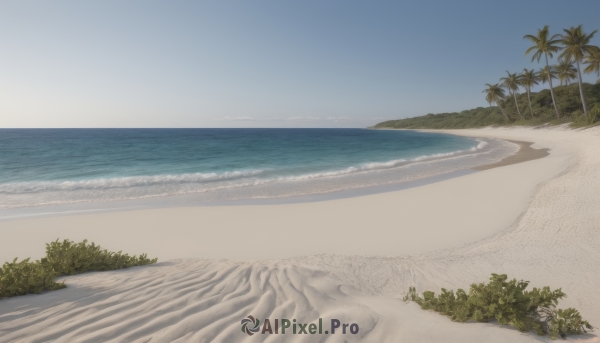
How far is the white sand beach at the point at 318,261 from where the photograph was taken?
305 cm

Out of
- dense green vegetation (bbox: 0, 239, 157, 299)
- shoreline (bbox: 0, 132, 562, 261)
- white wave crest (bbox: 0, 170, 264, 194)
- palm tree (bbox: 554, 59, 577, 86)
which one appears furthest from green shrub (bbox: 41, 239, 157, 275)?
palm tree (bbox: 554, 59, 577, 86)

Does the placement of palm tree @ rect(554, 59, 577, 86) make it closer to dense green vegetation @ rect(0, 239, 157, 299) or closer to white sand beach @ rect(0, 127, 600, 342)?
white sand beach @ rect(0, 127, 600, 342)

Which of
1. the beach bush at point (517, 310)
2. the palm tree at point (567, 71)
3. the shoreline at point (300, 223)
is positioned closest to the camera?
the beach bush at point (517, 310)

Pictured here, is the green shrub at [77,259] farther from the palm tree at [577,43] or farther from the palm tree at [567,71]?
the palm tree at [567,71]

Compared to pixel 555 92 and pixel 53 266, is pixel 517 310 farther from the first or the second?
pixel 555 92

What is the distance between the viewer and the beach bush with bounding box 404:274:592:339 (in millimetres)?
2953

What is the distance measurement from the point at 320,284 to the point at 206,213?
718 centimetres

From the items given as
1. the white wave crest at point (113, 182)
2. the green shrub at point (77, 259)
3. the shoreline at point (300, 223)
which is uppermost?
the white wave crest at point (113, 182)

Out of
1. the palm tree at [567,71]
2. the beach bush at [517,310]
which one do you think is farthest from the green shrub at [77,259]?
the palm tree at [567,71]

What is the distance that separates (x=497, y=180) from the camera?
49.0 ft

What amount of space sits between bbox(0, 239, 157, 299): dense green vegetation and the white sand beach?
27 cm

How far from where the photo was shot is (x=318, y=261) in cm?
598

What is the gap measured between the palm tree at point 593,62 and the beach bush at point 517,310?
164 feet

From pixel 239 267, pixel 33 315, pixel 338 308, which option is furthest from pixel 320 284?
pixel 33 315
